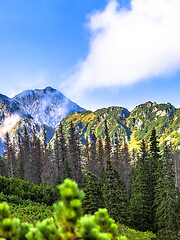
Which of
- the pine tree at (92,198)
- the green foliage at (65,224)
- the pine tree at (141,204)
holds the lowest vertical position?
the pine tree at (141,204)

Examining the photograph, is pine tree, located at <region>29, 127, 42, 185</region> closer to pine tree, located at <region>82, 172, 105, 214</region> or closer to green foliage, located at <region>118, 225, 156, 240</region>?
pine tree, located at <region>82, 172, 105, 214</region>

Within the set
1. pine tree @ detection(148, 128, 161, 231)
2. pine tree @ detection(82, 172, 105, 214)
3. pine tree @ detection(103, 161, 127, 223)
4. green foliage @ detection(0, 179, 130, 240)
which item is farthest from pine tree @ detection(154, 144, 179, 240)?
green foliage @ detection(0, 179, 130, 240)

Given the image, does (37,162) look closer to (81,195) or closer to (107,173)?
(107,173)

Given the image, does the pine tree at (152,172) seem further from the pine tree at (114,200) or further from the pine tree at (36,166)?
the pine tree at (36,166)

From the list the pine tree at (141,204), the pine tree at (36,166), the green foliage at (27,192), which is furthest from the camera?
the pine tree at (36,166)

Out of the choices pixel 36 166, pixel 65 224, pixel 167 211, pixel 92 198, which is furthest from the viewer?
pixel 36 166

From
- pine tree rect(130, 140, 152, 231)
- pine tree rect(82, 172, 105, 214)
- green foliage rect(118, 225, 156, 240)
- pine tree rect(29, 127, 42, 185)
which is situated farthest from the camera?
pine tree rect(29, 127, 42, 185)

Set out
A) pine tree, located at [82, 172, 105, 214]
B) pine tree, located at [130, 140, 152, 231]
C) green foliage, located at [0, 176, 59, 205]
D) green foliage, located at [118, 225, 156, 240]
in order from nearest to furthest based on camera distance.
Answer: green foliage, located at [118, 225, 156, 240] → pine tree, located at [82, 172, 105, 214] → green foliage, located at [0, 176, 59, 205] → pine tree, located at [130, 140, 152, 231]

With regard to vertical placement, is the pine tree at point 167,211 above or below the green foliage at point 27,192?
below

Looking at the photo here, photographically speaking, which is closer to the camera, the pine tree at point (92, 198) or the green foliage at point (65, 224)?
the green foliage at point (65, 224)

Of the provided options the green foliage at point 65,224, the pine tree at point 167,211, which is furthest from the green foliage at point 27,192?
the green foliage at point 65,224

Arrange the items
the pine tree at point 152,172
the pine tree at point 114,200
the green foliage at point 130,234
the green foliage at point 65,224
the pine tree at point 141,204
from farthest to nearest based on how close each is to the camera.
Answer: the pine tree at point 152,172 → the pine tree at point 141,204 → the pine tree at point 114,200 → the green foliage at point 130,234 → the green foliage at point 65,224

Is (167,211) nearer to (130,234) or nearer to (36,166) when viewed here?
(130,234)

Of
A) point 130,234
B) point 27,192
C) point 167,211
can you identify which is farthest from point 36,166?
point 130,234
